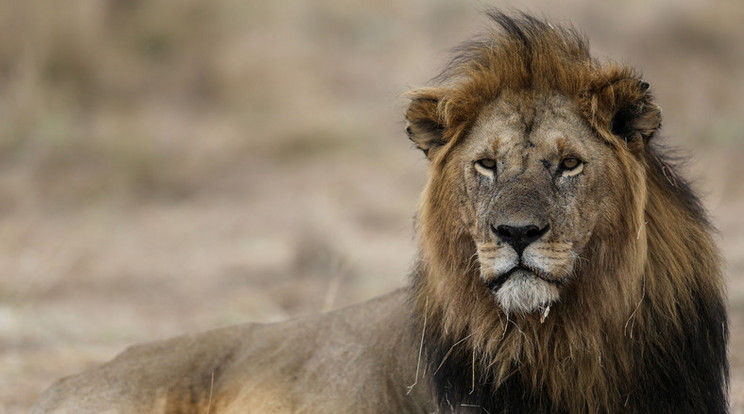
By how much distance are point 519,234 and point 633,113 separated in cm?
69

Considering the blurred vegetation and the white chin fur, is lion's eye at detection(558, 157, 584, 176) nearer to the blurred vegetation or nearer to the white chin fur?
the white chin fur

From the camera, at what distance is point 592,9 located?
61.7 ft

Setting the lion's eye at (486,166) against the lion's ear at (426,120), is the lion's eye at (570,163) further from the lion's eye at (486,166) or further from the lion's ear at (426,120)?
the lion's ear at (426,120)

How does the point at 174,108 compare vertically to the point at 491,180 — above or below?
below

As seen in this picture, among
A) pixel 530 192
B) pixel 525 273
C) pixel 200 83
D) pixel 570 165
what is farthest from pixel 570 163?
pixel 200 83

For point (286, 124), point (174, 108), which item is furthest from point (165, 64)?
point (286, 124)

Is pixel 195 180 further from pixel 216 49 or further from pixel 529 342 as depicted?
pixel 529 342

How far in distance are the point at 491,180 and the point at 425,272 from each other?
1.74ft

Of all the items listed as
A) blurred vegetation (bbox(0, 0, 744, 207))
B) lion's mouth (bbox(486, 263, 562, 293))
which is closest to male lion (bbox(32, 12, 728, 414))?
lion's mouth (bbox(486, 263, 562, 293))

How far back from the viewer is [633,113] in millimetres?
3822

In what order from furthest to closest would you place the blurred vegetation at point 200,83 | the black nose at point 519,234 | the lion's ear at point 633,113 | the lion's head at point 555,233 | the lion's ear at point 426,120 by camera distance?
1. the blurred vegetation at point 200,83
2. the lion's ear at point 426,120
3. the lion's ear at point 633,113
4. the lion's head at point 555,233
5. the black nose at point 519,234

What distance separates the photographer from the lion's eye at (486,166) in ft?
12.6

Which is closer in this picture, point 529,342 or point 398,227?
point 529,342

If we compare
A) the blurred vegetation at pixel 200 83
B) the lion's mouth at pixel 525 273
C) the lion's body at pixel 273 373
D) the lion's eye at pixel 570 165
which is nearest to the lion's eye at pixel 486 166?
the lion's eye at pixel 570 165
